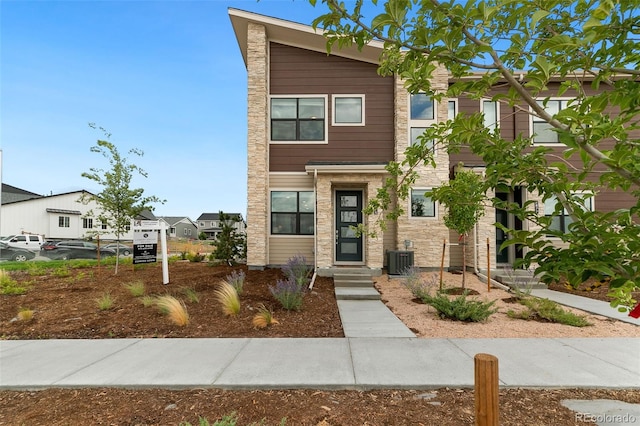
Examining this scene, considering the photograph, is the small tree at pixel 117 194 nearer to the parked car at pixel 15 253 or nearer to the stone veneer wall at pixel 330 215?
the stone veneer wall at pixel 330 215

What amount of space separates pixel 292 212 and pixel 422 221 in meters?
4.50

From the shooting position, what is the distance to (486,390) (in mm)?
1998

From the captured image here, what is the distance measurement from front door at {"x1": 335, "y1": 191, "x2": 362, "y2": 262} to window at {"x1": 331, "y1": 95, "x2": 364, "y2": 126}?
2570 millimetres

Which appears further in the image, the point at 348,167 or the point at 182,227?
the point at 182,227

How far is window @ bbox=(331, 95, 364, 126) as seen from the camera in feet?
36.1

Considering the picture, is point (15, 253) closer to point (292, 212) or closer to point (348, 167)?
point (292, 212)

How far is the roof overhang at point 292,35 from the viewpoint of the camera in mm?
10156

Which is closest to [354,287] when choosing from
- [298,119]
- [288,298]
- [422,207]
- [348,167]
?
[288,298]

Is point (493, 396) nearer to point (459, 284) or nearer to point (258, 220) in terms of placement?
point (459, 284)

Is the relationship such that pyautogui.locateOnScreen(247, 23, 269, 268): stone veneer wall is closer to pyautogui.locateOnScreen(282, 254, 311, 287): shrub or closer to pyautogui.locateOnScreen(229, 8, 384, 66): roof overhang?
pyautogui.locateOnScreen(229, 8, 384, 66): roof overhang

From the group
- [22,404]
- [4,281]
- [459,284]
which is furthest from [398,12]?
[4,281]

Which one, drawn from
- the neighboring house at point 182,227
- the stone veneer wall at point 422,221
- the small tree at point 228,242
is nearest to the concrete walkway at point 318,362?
the stone veneer wall at point 422,221

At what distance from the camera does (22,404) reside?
313cm

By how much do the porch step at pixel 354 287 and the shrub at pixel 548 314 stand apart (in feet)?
9.96
